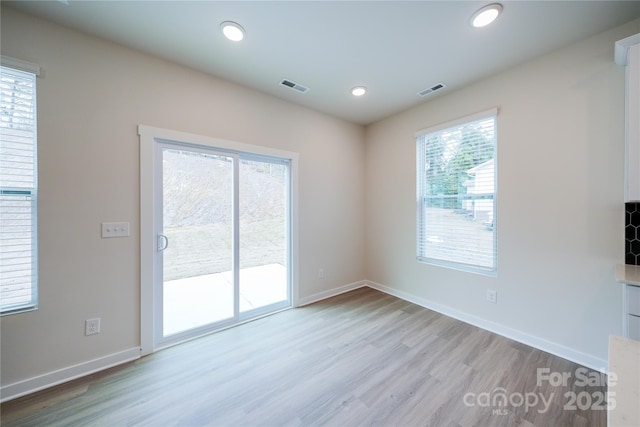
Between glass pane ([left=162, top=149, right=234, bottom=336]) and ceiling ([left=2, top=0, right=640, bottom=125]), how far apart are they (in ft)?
3.21

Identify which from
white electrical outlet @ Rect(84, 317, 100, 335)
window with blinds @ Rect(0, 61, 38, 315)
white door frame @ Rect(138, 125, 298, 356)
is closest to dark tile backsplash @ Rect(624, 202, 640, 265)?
white door frame @ Rect(138, 125, 298, 356)

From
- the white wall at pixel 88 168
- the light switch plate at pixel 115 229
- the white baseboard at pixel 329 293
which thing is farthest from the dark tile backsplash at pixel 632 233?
the light switch plate at pixel 115 229

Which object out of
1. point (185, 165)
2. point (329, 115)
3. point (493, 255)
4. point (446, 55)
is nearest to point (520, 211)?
point (493, 255)

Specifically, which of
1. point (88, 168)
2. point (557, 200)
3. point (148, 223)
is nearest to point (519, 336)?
point (557, 200)

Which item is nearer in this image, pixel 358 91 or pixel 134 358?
pixel 134 358

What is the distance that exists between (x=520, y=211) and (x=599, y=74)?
1238 millimetres

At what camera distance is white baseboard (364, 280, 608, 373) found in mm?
1979

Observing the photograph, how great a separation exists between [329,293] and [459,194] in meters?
2.24

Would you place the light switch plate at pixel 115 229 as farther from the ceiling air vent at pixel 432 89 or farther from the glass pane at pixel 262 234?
the ceiling air vent at pixel 432 89

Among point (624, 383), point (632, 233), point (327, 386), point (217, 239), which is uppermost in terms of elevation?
point (632, 233)

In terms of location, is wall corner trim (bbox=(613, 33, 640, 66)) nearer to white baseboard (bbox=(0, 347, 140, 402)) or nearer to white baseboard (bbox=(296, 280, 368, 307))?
white baseboard (bbox=(296, 280, 368, 307))

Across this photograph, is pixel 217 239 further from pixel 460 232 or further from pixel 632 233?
pixel 632 233

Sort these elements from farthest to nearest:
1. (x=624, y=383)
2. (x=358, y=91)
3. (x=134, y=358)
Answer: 1. (x=358, y=91)
2. (x=134, y=358)
3. (x=624, y=383)

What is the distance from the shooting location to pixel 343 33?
194cm
